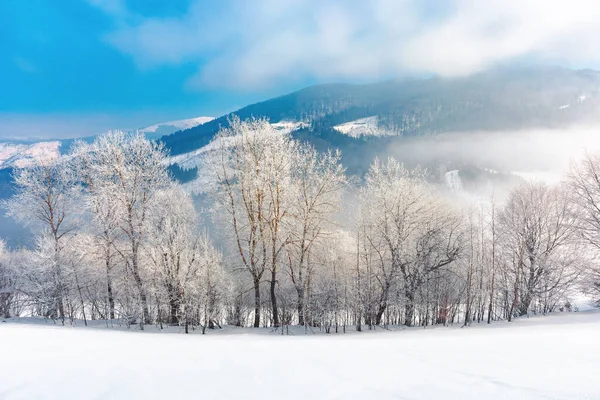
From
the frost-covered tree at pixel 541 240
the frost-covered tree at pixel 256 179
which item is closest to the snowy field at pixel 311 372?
the frost-covered tree at pixel 256 179

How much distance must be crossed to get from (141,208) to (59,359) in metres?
16.4

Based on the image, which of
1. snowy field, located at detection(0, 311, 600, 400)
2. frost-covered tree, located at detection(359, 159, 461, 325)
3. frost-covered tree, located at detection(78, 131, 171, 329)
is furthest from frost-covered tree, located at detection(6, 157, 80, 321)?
frost-covered tree, located at detection(359, 159, 461, 325)

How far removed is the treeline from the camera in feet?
63.1

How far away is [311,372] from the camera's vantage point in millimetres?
4844

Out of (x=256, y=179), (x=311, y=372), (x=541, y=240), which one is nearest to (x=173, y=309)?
(x=256, y=179)

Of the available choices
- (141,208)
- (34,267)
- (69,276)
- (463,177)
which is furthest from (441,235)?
(463,177)

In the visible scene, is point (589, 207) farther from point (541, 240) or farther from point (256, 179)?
point (256, 179)

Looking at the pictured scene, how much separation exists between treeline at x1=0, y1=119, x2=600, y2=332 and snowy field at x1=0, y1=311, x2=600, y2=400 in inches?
491

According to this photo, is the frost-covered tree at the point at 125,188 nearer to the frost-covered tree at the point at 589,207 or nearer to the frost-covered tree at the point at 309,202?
the frost-covered tree at the point at 309,202

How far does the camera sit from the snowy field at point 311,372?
3.86m

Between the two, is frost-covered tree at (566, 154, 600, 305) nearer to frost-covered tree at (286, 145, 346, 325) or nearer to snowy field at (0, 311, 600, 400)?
frost-covered tree at (286, 145, 346, 325)

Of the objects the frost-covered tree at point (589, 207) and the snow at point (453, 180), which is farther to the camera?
the snow at point (453, 180)

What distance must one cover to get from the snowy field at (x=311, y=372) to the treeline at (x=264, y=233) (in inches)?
491

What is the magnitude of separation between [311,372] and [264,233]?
1512cm
